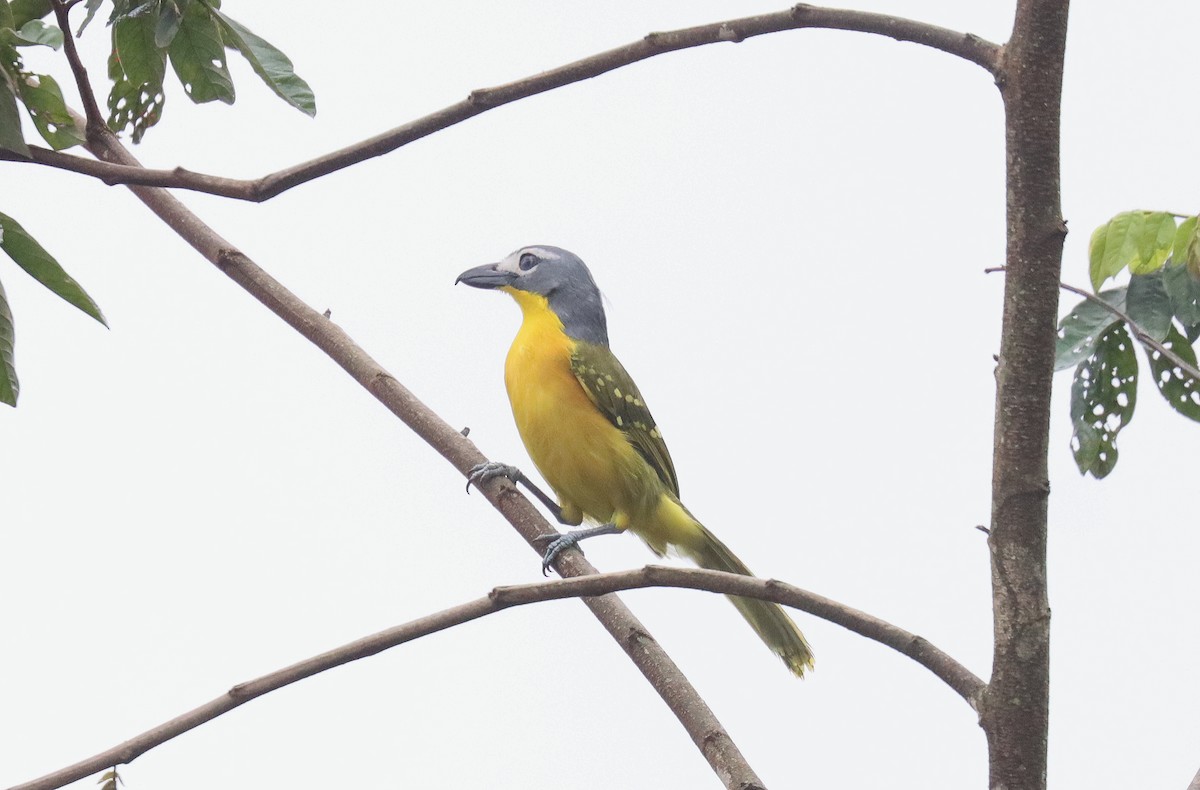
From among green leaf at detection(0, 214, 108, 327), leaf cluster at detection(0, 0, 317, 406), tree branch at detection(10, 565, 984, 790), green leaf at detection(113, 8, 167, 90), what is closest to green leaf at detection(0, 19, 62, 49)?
leaf cluster at detection(0, 0, 317, 406)

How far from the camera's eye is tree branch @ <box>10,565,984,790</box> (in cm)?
163

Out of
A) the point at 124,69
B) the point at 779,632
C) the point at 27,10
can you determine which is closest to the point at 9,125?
the point at 124,69

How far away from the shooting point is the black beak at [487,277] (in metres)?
4.01

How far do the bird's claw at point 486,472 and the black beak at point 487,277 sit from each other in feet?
3.41

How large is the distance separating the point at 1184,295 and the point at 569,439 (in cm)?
195

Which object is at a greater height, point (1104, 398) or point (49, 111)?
point (49, 111)

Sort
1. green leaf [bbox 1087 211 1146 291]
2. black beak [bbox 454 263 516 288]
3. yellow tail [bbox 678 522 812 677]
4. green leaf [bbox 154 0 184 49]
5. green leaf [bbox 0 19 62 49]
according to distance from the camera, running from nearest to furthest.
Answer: green leaf [bbox 154 0 184 49] < green leaf [bbox 0 19 62 49] < green leaf [bbox 1087 211 1146 291] < yellow tail [bbox 678 522 812 677] < black beak [bbox 454 263 516 288]

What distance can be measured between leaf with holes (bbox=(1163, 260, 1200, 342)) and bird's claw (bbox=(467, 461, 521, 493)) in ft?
4.49

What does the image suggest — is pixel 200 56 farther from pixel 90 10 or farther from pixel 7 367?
pixel 7 367

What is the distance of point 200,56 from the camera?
6.40 feet

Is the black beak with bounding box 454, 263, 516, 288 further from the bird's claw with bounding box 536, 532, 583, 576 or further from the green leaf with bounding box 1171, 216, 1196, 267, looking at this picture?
the green leaf with bounding box 1171, 216, 1196, 267

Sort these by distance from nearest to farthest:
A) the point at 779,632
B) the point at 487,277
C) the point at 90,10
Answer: the point at 90,10, the point at 779,632, the point at 487,277

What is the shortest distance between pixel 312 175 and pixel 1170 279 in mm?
1479

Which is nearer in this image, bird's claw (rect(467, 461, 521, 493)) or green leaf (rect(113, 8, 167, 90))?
green leaf (rect(113, 8, 167, 90))
